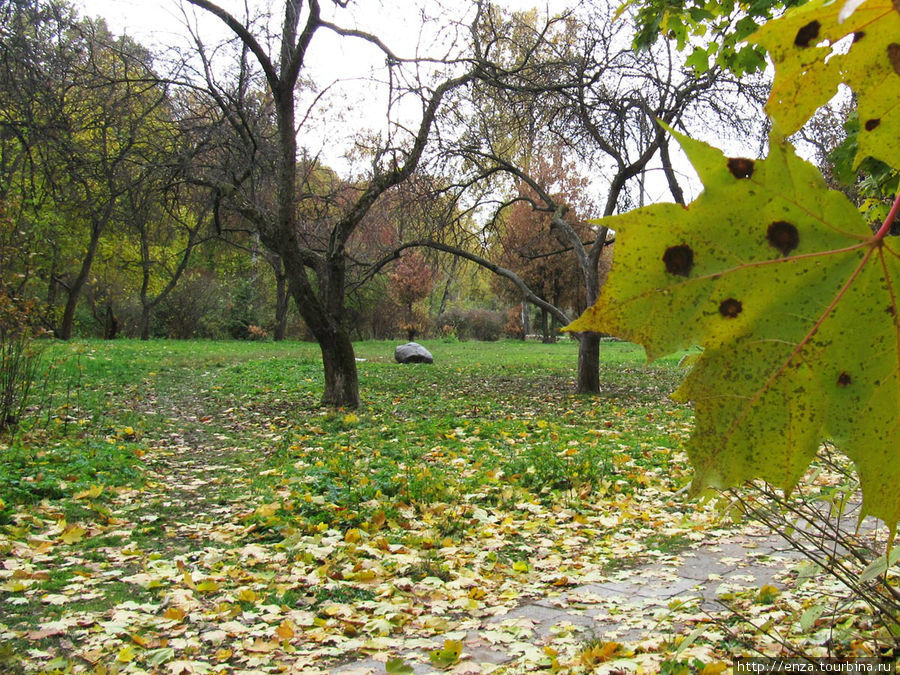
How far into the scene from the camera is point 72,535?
16.2ft

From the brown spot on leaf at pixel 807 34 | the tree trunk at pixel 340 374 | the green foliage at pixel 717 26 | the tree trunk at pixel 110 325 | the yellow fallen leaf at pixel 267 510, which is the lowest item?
the yellow fallen leaf at pixel 267 510

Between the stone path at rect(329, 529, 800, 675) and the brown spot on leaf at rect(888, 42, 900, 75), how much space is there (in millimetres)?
2686

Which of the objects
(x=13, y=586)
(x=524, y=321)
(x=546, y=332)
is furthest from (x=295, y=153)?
(x=524, y=321)

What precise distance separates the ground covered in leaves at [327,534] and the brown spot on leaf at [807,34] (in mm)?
968

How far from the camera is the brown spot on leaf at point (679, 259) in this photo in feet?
2.30

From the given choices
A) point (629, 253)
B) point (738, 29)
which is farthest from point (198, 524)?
point (629, 253)

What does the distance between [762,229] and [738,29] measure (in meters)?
2.40

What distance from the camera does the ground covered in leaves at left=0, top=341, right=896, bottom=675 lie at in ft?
10.6

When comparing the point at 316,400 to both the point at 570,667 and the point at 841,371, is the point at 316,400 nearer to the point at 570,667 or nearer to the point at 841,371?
the point at 570,667

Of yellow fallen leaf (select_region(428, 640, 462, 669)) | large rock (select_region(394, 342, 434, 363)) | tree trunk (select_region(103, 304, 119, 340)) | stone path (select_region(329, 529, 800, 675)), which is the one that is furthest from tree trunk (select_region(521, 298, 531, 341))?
yellow fallen leaf (select_region(428, 640, 462, 669))

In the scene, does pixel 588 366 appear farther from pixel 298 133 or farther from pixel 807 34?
pixel 807 34

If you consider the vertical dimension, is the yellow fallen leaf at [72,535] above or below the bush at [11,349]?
below

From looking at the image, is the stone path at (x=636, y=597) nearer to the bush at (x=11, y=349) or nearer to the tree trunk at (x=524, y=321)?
the bush at (x=11, y=349)

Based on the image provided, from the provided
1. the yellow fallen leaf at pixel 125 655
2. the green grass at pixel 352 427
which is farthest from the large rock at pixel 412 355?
the yellow fallen leaf at pixel 125 655
